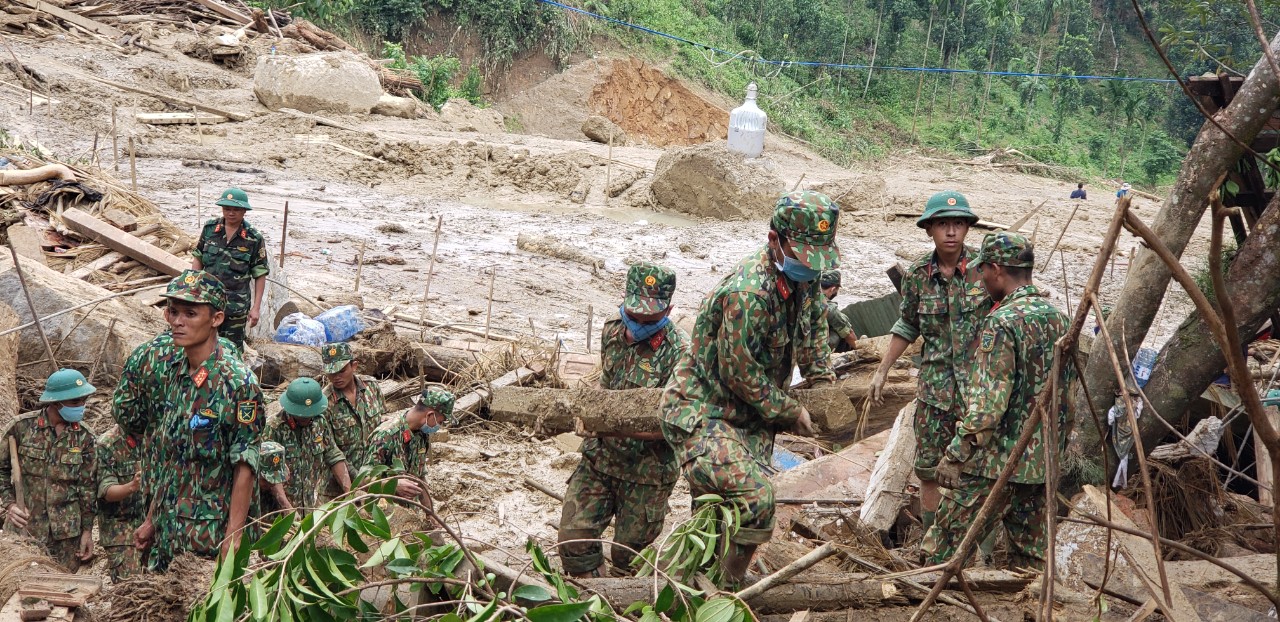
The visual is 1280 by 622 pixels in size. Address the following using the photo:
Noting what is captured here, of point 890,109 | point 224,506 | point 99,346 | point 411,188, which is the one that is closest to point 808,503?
point 224,506

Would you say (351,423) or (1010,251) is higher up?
(1010,251)

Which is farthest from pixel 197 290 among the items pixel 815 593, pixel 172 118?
pixel 172 118

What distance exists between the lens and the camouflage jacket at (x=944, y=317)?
18.2ft

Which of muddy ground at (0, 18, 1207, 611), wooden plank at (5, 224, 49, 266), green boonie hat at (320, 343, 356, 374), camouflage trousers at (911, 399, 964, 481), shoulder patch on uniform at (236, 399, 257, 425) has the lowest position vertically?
muddy ground at (0, 18, 1207, 611)

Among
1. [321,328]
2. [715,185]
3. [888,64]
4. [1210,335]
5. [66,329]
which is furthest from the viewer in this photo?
[888,64]

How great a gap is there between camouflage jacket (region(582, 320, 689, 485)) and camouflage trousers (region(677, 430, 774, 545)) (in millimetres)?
824

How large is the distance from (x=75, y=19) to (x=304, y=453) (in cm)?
2251

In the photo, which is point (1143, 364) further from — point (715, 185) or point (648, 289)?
point (715, 185)

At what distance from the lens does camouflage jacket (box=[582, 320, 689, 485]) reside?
508cm

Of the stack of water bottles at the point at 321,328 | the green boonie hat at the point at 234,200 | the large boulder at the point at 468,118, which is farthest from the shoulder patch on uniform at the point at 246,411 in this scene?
the large boulder at the point at 468,118

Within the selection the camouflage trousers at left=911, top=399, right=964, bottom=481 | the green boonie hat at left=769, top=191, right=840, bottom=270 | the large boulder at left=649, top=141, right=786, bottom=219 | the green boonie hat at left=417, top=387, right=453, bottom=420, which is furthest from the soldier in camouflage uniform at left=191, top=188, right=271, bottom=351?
the large boulder at left=649, top=141, right=786, bottom=219

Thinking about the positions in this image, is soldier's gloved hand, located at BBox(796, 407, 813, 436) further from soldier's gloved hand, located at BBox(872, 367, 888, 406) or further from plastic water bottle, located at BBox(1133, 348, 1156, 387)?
plastic water bottle, located at BBox(1133, 348, 1156, 387)

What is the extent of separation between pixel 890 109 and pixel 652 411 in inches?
1300

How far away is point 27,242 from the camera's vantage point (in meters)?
9.26
